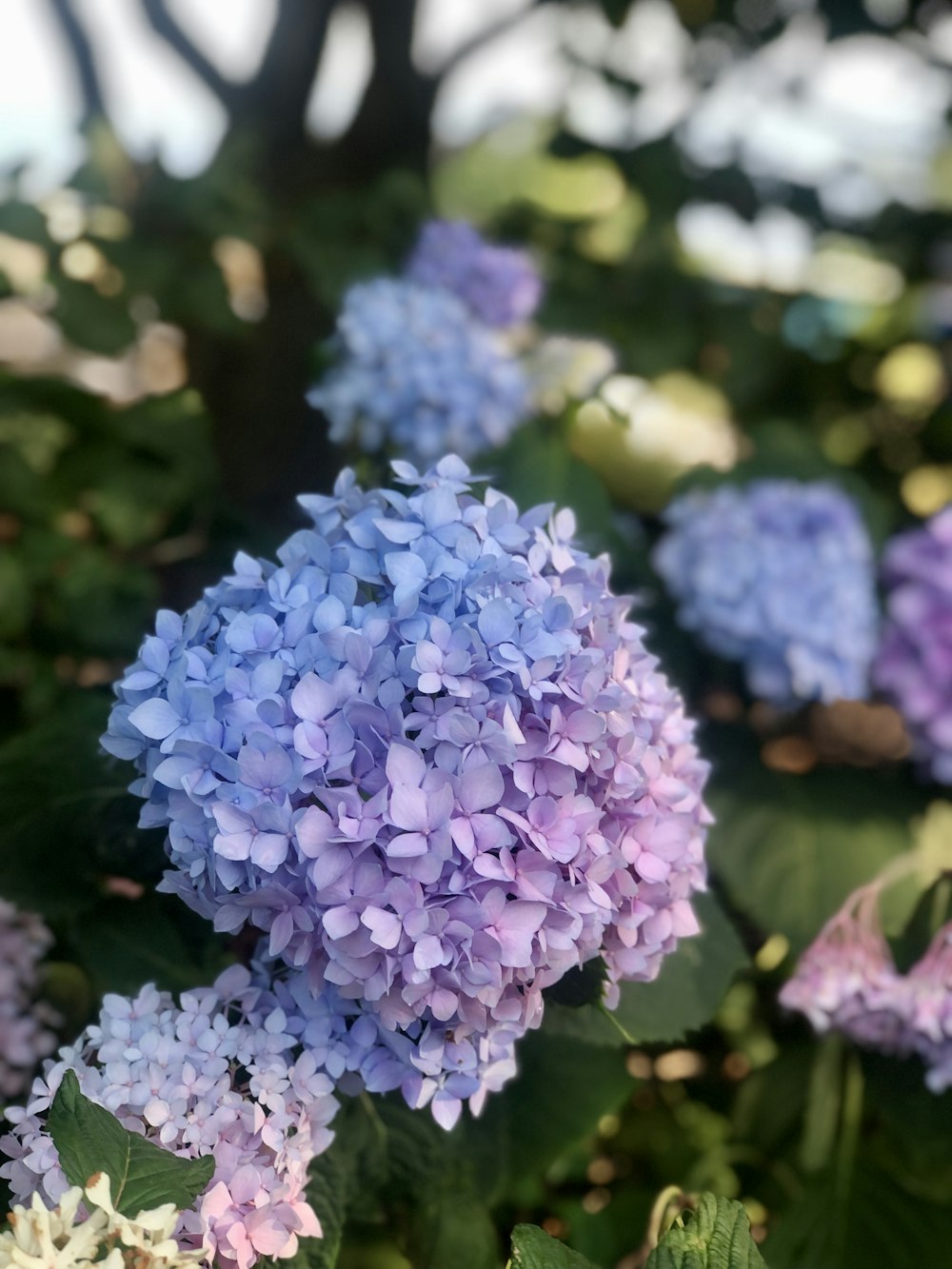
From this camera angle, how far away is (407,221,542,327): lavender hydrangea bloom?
132 cm

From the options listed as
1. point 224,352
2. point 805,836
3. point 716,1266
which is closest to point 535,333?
point 224,352

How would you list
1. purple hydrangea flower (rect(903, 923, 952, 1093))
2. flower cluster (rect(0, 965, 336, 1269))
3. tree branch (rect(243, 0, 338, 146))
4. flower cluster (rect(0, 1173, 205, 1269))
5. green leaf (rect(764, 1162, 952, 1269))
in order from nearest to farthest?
flower cluster (rect(0, 1173, 205, 1269)) → flower cluster (rect(0, 965, 336, 1269)) → purple hydrangea flower (rect(903, 923, 952, 1093)) → green leaf (rect(764, 1162, 952, 1269)) → tree branch (rect(243, 0, 338, 146))

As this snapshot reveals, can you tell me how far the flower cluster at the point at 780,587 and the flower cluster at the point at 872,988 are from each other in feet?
0.90

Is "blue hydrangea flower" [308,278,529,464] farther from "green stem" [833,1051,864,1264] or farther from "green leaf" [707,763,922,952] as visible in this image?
"green stem" [833,1051,864,1264]

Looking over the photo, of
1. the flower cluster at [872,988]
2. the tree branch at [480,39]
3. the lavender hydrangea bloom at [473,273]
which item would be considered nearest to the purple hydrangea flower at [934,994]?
the flower cluster at [872,988]

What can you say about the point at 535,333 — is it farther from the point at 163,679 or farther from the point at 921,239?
the point at 163,679

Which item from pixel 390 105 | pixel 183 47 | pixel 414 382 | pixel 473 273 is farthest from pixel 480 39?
pixel 414 382

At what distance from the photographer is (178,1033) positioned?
1.97ft

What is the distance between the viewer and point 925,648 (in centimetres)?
114

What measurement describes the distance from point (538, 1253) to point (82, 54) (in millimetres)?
1951

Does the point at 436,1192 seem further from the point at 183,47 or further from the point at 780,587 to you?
the point at 183,47

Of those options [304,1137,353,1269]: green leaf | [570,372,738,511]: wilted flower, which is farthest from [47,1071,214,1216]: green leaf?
[570,372,738,511]: wilted flower

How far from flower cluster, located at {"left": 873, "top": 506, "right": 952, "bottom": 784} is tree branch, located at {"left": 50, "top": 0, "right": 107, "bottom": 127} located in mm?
1488

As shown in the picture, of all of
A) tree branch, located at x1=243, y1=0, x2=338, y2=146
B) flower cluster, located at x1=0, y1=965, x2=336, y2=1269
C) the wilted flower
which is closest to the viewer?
flower cluster, located at x1=0, y1=965, x2=336, y2=1269
